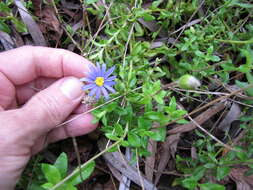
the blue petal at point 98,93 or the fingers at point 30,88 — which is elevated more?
the blue petal at point 98,93

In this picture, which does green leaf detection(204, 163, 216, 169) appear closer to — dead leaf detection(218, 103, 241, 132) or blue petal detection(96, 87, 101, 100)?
dead leaf detection(218, 103, 241, 132)

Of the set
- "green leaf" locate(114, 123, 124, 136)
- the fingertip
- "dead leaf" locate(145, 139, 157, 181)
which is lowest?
"dead leaf" locate(145, 139, 157, 181)

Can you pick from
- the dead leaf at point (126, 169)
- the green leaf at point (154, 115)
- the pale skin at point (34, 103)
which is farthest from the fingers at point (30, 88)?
the green leaf at point (154, 115)

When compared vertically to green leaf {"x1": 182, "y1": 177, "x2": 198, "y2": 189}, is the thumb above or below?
above

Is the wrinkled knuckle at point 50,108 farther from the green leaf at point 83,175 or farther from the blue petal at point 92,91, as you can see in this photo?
the green leaf at point 83,175

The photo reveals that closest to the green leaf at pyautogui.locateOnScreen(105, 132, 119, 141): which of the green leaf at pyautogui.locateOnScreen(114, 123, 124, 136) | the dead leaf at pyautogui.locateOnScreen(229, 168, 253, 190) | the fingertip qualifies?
the green leaf at pyautogui.locateOnScreen(114, 123, 124, 136)

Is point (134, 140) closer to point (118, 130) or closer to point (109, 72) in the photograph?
point (118, 130)

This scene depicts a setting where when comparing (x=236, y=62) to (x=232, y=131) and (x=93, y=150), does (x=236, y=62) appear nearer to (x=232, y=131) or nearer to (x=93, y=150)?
(x=232, y=131)
